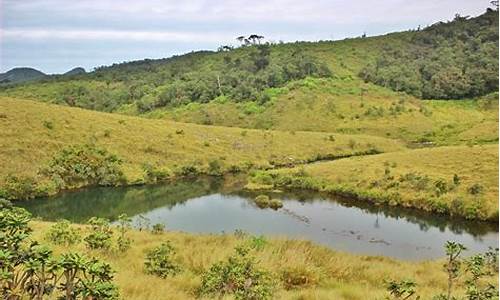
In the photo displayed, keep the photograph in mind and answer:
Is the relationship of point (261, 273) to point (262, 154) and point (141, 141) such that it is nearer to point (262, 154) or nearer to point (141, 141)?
point (141, 141)

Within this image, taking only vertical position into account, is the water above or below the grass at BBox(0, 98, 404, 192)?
below

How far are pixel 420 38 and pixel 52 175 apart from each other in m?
116

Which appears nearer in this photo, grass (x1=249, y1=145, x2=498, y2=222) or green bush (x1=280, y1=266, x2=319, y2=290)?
green bush (x1=280, y1=266, x2=319, y2=290)

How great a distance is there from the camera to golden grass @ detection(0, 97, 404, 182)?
44.6m

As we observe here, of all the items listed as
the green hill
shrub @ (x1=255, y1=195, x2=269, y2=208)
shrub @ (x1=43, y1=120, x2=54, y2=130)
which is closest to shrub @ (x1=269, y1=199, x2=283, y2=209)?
shrub @ (x1=255, y1=195, x2=269, y2=208)

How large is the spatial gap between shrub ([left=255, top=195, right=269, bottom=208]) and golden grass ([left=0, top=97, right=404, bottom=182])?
530 inches

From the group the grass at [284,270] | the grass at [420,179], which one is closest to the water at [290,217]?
the grass at [420,179]

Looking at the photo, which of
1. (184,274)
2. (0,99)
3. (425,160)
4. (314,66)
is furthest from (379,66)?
(184,274)

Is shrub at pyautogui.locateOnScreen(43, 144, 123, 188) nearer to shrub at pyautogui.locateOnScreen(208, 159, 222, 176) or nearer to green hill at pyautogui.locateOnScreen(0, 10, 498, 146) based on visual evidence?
shrub at pyautogui.locateOnScreen(208, 159, 222, 176)

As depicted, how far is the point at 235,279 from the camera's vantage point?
28.7ft

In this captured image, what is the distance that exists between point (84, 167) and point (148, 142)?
10493mm

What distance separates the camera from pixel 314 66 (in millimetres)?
103375

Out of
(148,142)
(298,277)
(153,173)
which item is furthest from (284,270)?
(148,142)

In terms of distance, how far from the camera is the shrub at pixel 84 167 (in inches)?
1633
